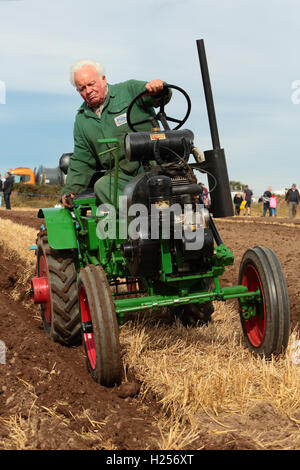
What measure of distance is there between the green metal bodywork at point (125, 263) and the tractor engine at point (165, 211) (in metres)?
0.05

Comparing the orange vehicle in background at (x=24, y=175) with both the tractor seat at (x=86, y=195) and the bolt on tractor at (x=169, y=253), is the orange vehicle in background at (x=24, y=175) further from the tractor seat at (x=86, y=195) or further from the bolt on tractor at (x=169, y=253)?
the bolt on tractor at (x=169, y=253)

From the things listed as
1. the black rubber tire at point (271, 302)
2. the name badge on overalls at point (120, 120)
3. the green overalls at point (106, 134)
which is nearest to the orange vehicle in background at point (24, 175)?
the green overalls at point (106, 134)

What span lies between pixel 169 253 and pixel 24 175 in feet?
115

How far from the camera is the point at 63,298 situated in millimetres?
4160

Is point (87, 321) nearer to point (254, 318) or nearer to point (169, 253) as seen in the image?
point (169, 253)

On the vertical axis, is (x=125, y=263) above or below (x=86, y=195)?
below

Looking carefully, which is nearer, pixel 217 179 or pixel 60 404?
pixel 60 404

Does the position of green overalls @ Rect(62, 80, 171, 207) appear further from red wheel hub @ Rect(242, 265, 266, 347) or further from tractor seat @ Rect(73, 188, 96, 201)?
red wheel hub @ Rect(242, 265, 266, 347)

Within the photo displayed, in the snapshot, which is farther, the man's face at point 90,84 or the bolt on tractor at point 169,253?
the man's face at point 90,84

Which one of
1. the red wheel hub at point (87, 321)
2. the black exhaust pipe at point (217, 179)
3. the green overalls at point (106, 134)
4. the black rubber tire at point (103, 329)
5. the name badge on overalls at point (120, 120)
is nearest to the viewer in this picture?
the black rubber tire at point (103, 329)

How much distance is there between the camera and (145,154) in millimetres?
3479

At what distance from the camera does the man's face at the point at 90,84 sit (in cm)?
423

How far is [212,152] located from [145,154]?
0.51 metres

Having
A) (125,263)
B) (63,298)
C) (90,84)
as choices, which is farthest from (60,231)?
(90,84)
